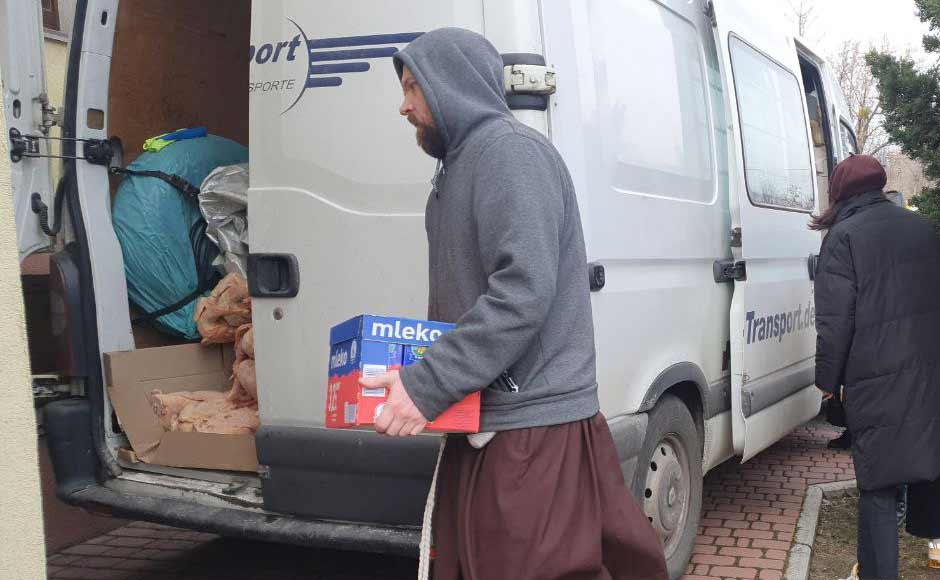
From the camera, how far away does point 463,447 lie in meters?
2.35

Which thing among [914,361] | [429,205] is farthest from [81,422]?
[914,361]

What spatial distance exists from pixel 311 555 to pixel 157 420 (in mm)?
1190

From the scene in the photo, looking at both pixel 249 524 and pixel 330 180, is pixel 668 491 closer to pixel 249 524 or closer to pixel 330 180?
pixel 249 524

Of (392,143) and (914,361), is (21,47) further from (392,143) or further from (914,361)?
(914,361)

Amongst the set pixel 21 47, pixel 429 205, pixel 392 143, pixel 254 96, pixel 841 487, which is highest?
pixel 21 47

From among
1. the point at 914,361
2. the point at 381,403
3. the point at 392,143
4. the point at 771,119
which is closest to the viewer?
the point at 381,403

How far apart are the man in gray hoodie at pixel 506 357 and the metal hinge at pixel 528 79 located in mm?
716

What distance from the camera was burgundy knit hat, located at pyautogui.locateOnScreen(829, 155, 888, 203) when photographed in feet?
13.3

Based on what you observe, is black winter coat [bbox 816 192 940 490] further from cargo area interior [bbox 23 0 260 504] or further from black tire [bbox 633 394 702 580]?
cargo area interior [bbox 23 0 260 504]

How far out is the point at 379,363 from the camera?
2.16 meters

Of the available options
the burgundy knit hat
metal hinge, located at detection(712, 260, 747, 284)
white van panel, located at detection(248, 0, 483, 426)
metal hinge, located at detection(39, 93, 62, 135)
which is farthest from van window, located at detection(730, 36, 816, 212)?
metal hinge, located at detection(39, 93, 62, 135)

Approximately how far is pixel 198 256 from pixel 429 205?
2.40 meters

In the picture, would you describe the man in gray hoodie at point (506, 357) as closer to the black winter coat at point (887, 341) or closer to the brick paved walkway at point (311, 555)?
the black winter coat at point (887, 341)

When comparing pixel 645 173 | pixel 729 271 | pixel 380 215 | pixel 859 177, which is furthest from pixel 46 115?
pixel 859 177
